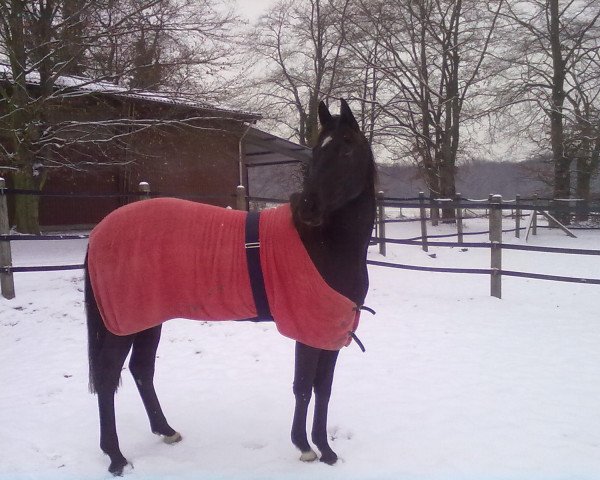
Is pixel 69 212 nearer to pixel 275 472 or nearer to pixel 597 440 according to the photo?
pixel 275 472

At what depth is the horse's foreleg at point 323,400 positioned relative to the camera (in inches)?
93.1

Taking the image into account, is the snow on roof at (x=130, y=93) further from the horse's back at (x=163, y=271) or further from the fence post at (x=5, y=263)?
the horse's back at (x=163, y=271)

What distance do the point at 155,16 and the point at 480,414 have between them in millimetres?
8592

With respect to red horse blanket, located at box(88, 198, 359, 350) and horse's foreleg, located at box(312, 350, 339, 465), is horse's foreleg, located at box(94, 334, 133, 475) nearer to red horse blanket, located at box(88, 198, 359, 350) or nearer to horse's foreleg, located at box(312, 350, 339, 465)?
red horse blanket, located at box(88, 198, 359, 350)

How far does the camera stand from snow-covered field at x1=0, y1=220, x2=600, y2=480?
7.58 feet

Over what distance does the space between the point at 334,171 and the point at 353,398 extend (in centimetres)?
176

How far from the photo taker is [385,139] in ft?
67.4

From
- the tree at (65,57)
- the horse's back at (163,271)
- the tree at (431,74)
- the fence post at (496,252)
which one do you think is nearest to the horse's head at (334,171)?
the horse's back at (163,271)

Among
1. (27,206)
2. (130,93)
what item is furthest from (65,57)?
(27,206)

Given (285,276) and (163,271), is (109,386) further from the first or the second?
(285,276)

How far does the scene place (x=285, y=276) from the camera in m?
2.18

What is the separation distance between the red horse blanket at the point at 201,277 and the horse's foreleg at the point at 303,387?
110 mm

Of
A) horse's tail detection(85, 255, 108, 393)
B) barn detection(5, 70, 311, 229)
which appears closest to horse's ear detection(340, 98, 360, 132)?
horse's tail detection(85, 255, 108, 393)

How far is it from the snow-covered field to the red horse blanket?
780mm
